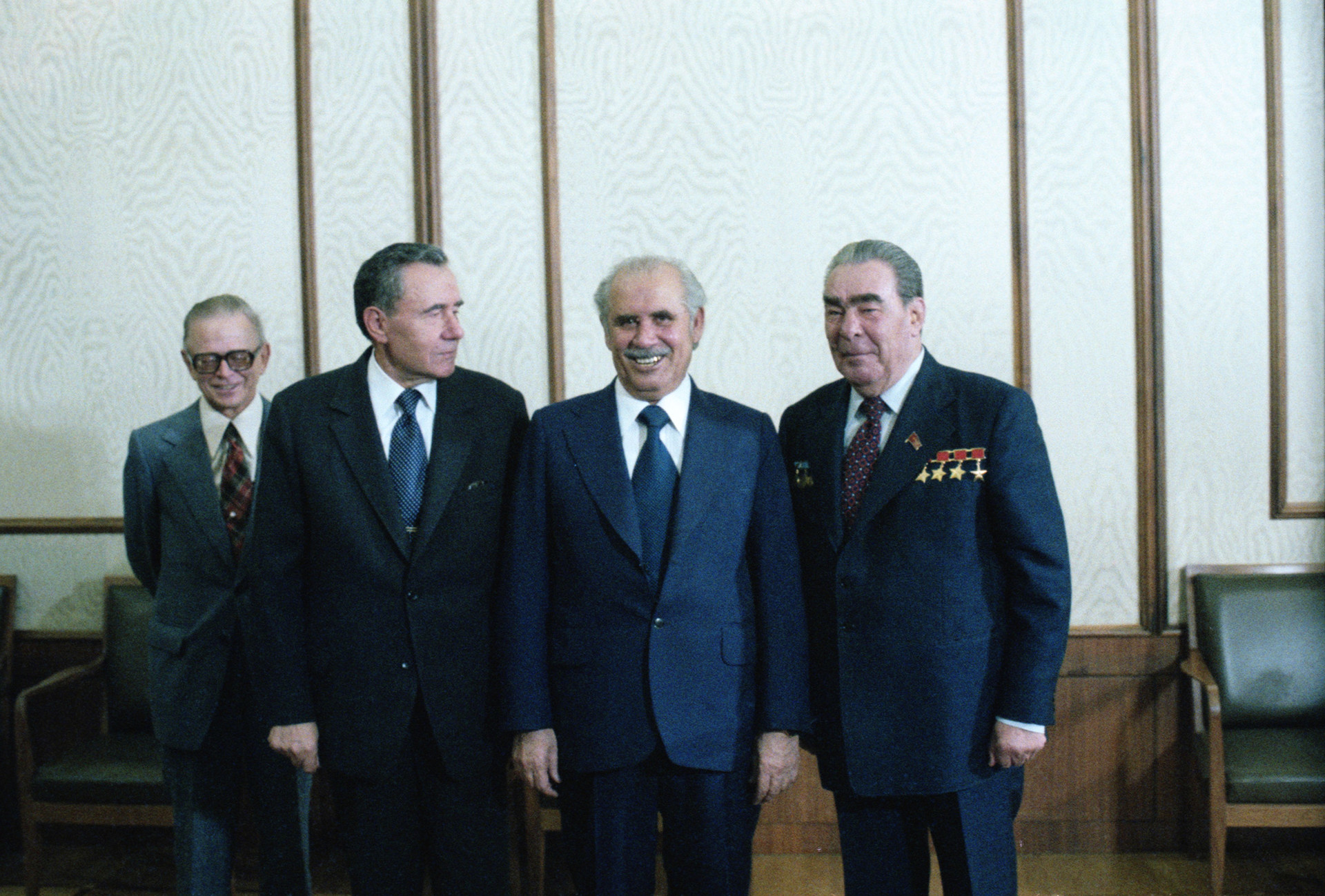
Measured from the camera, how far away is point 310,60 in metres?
3.38

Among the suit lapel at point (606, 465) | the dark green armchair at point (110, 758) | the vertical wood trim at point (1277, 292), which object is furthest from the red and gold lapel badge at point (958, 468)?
the dark green armchair at point (110, 758)

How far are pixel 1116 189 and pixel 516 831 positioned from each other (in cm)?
267

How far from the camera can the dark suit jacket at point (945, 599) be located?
1939 mm

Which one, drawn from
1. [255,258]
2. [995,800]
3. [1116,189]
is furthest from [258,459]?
[1116,189]

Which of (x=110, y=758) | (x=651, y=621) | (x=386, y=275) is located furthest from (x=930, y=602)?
(x=110, y=758)

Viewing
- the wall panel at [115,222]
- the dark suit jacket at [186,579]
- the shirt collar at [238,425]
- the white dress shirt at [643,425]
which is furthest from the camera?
the wall panel at [115,222]

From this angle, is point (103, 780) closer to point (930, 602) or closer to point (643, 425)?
point (643, 425)

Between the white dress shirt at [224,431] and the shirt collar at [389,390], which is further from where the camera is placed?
the white dress shirt at [224,431]

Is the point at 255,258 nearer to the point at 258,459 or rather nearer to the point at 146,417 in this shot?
the point at 146,417

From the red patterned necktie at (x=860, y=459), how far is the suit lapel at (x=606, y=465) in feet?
1.39

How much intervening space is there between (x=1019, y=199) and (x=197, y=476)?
2492 mm

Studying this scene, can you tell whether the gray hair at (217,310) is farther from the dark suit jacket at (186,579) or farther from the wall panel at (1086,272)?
the wall panel at (1086,272)

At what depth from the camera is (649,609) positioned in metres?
1.85

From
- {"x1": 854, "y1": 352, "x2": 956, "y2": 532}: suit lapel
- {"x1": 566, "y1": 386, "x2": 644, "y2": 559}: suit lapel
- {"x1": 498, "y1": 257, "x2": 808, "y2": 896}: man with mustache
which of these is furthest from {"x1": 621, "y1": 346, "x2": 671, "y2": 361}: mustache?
{"x1": 854, "y1": 352, "x2": 956, "y2": 532}: suit lapel
